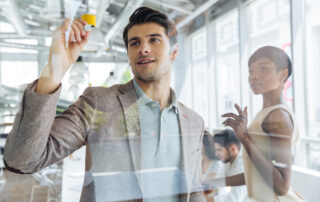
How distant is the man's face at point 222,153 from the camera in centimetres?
140

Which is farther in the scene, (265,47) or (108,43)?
(265,47)

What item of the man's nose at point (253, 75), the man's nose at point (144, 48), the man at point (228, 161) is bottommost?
the man at point (228, 161)

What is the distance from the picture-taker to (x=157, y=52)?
3.92ft

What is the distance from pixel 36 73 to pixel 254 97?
3.65 feet

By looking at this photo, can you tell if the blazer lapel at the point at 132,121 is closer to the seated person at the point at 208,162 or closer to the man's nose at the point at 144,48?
the man's nose at the point at 144,48

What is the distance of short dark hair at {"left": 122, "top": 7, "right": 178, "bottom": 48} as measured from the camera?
3.78 feet

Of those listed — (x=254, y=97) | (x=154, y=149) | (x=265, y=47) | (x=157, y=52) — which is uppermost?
(x=265, y=47)

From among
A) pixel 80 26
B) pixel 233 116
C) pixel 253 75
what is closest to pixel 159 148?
pixel 233 116

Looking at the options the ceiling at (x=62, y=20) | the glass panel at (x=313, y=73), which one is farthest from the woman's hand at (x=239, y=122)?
the ceiling at (x=62, y=20)

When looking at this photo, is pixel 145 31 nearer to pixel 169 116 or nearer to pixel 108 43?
pixel 108 43

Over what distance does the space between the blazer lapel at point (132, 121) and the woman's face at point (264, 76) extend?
72 centimetres

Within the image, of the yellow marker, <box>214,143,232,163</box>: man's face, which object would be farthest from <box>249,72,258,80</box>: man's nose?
the yellow marker

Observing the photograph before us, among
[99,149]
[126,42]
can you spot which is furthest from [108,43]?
[99,149]

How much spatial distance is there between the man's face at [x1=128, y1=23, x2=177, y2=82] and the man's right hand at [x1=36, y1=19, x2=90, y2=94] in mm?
195
